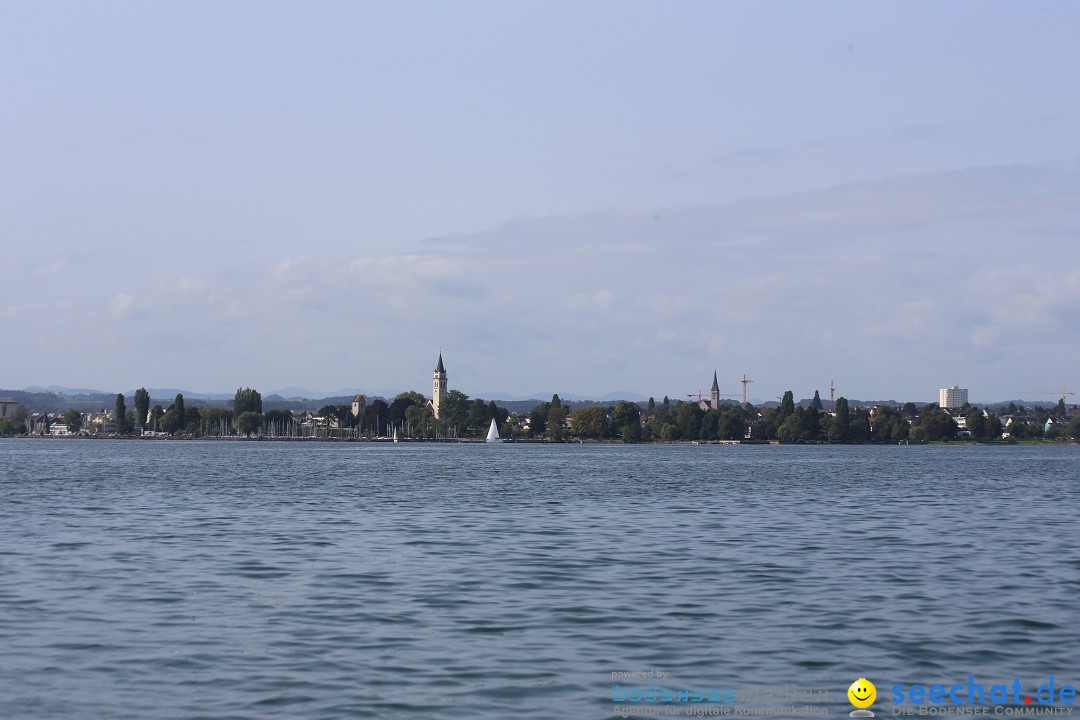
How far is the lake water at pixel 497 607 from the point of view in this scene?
46.4 feet

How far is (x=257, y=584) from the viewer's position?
22.2m

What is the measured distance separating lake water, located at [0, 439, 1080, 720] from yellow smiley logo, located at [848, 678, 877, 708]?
10.3 inches

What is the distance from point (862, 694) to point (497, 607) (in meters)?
7.65

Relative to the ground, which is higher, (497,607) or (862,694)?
(497,607)

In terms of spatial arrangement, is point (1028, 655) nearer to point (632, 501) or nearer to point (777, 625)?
point (777, 625)

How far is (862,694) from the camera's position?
1345 cm

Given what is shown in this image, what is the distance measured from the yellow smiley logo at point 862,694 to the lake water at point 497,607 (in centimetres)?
26

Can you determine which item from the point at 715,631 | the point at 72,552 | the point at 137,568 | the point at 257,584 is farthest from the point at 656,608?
the point at 72,552

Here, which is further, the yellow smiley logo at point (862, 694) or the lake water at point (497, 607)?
the lake water at point (497, 607)

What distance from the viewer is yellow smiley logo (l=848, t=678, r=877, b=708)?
13.3 m

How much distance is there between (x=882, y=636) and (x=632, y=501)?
30289 millimetres

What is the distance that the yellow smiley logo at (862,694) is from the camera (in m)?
13.3

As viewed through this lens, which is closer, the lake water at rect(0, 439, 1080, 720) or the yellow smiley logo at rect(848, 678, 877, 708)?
the yellow smiley logo at rect(848, 678, 877, 708)

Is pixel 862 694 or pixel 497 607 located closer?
pixel 862 694
